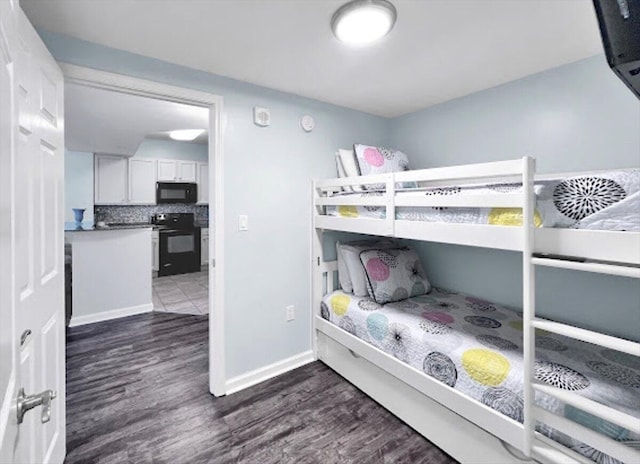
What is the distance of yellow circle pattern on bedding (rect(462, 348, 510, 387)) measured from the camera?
1427mm

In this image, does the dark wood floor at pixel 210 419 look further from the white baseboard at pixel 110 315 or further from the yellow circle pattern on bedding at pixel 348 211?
the yellow circle pattern on bedding at pixel 348 211

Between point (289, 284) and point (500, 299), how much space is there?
1.61 meters

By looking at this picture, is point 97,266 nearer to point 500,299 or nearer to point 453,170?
point 453,170

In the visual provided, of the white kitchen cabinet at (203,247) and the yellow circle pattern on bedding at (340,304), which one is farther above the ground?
the white kitchen cabinet at (203,247)

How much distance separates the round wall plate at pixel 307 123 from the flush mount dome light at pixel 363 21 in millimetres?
892

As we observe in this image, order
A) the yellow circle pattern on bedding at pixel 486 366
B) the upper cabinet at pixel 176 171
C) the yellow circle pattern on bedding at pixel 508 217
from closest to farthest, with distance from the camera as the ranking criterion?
the yellow circle pattern on bedding at pixel 508 217
the yellow circle pattern on bedding at pixel 486 366
the upper cabinet at pixel 176 171

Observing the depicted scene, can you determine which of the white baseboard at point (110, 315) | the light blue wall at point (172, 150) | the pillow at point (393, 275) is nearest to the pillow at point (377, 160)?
the pillow at point (393, 275)

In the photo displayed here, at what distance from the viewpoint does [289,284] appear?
99.6 inches

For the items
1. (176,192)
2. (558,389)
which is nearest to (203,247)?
(176,192)

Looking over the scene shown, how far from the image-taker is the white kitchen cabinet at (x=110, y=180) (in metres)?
5.28

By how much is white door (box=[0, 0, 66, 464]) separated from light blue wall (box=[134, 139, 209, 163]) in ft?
15.1

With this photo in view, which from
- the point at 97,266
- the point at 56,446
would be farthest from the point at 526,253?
the point at 97,266

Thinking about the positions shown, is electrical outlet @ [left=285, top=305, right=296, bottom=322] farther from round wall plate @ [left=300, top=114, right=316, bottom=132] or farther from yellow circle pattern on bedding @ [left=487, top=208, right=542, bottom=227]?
yellow circle pattern on bedding @ [left=487, top=208, right=542, bottom=227]

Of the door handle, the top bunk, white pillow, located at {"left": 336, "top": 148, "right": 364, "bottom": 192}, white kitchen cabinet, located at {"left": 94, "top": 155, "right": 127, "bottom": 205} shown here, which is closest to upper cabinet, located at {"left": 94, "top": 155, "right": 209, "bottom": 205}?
white kitchen cabinet, located at {"left": 94, "top": 155, "right": 127, "bottom": 205}
